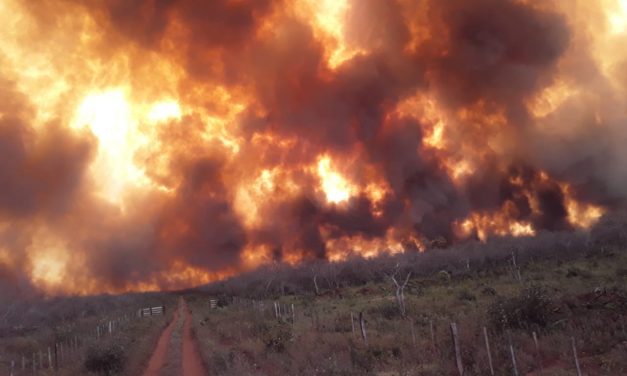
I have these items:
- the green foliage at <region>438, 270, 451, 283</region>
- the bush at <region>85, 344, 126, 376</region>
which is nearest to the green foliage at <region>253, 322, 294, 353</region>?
the bush at <region>85, 344, 126, 376</region>

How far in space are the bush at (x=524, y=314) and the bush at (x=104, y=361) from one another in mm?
20716

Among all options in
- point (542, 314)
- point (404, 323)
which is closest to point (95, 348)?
point (404, 323)

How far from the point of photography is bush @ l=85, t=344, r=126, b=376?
79.7 ft

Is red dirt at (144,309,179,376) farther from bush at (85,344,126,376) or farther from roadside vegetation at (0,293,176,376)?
bush at (85,344,126,376)

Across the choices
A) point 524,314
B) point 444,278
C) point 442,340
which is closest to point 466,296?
point 524,314

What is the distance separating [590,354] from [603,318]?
5156 mm

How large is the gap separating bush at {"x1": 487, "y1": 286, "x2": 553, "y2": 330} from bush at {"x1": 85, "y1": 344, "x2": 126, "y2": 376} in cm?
2072

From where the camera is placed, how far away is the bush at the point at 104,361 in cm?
2430

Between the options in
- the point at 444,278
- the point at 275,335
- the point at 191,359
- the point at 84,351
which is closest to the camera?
the point at 191,359

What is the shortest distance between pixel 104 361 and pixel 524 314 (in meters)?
23.0

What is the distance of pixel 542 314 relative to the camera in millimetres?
24516

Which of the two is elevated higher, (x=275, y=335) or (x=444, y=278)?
(x=444, y=278)

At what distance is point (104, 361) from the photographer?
974 inches

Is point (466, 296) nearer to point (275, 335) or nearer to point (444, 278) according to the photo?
point (275, 335)
